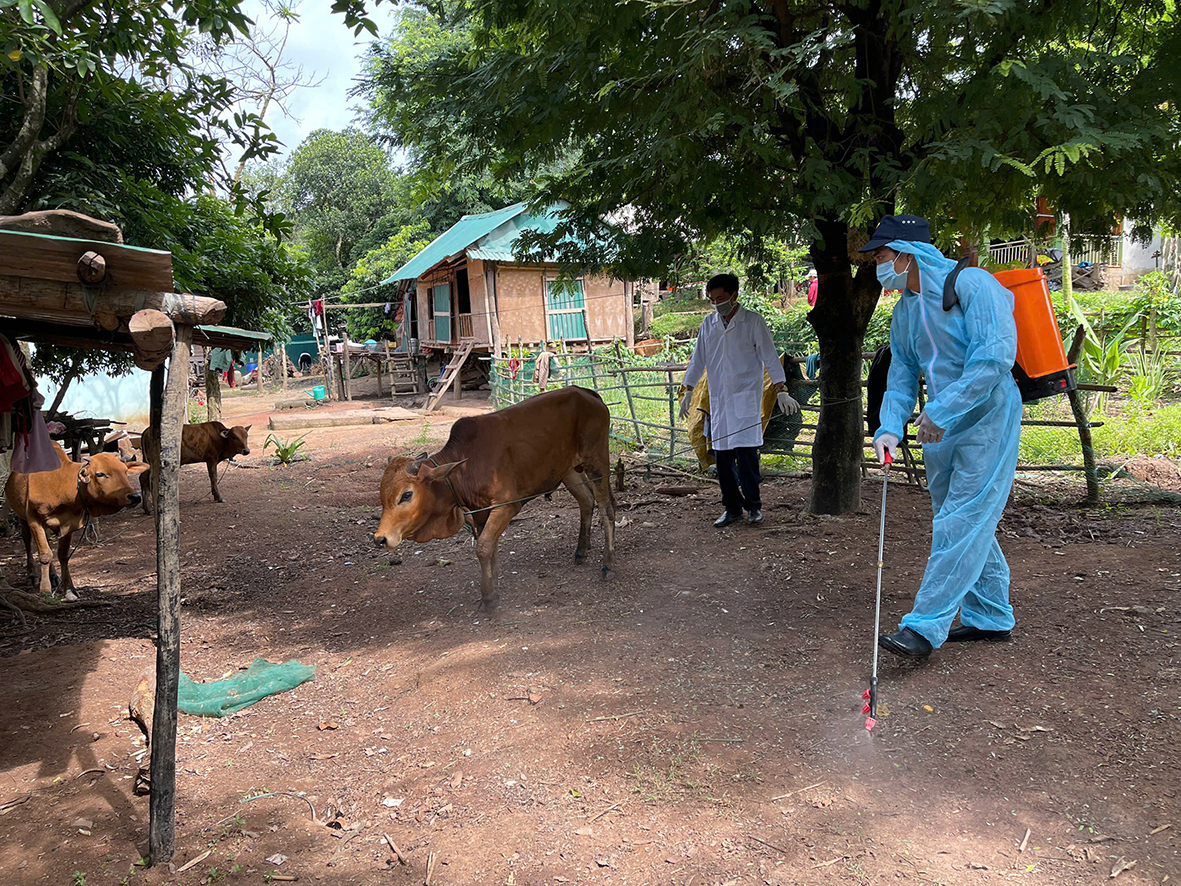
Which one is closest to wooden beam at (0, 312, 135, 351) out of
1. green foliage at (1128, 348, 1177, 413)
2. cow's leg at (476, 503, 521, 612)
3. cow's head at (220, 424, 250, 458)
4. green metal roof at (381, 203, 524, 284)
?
cow's leg at (476, 503, 521, 612)

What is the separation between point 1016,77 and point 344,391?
24029 mm

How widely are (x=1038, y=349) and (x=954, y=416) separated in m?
0.72

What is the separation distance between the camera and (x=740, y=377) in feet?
21.5

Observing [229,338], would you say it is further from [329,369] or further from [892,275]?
[329,369]

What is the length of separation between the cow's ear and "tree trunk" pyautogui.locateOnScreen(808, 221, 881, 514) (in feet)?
9.62

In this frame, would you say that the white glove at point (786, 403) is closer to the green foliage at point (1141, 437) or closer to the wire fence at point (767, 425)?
the wire fence at point (767, 425)

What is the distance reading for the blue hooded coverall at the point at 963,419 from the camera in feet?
11.8

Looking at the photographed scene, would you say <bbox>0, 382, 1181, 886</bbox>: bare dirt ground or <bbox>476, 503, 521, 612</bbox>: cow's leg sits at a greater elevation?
<bbox>476, 503, 521, 612</bbox>: cow's leg

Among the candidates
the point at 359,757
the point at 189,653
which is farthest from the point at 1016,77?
the point at 189,653

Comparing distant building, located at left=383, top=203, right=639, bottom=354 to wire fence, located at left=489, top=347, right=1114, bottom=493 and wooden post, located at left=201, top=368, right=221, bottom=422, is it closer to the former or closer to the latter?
wire fence, located at left=489, top=347, right=1114, bottom=493

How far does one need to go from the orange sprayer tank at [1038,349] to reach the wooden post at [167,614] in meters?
3.67

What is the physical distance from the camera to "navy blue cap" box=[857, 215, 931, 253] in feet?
12.6

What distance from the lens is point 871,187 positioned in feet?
15.8

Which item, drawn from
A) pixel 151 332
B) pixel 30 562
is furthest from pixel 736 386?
pixel 30 562
